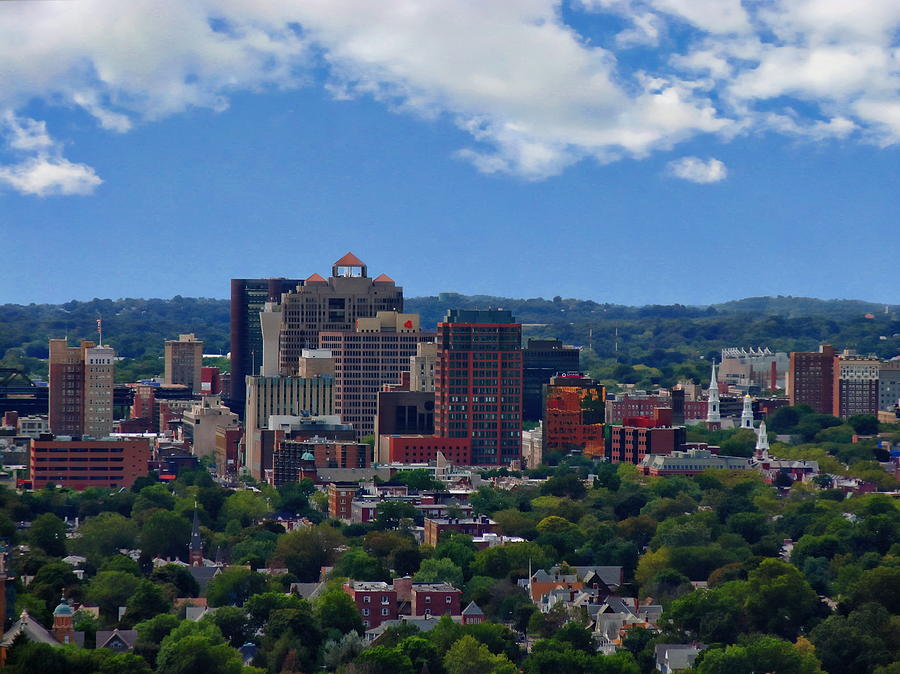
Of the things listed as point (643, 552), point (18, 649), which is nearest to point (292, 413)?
point (643, 552)

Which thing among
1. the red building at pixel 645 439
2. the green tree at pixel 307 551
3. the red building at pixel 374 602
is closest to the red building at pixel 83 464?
the red building at pixel 645 439

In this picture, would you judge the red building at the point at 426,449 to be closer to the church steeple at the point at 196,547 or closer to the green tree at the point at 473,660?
the church steeple at the point at 196,547

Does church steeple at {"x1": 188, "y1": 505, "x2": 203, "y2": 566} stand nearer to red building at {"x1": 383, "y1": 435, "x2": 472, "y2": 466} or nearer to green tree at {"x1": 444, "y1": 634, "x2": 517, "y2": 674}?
green tree at {"x1": 444, "y1": 634, "x2": 517, "y2": 674}

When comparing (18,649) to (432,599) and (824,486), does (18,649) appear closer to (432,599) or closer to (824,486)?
(432,599)

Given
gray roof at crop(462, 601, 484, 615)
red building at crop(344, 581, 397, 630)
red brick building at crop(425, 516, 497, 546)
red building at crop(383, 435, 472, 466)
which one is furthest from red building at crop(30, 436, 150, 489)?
gray roof at crop(462, 601, 484, 615)

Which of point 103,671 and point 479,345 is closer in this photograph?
point 103,671

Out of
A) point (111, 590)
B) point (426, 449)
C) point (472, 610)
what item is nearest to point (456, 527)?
point (472, 610)

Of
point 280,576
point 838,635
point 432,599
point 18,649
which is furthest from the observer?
point 280,576
